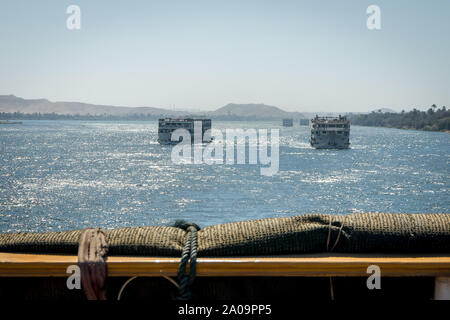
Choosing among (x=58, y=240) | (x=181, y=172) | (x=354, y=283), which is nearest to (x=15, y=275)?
(x=58, y=240)

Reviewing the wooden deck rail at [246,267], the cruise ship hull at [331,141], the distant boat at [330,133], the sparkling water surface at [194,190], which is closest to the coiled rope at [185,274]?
the wooden deck rail at [246,267]

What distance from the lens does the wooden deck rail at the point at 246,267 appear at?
8.11 ft

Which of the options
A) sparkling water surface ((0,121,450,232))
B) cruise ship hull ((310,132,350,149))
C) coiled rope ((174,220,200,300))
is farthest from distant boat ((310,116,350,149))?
coiled rope ((174,220,200,300))

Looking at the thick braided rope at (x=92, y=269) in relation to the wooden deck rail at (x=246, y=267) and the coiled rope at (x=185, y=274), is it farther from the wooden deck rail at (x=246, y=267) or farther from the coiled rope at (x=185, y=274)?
the coiled rope at (x=185, y=274)

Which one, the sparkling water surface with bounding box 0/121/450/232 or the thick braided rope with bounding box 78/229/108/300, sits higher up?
the thick braided rope with bounding box 78/229/108/300

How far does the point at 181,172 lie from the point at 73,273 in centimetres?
5851

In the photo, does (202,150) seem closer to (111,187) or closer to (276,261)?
(111,187)

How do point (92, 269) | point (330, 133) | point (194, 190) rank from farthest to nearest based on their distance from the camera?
1. point (330, 133)
2. point (194, 190)
3. point (92, 269)

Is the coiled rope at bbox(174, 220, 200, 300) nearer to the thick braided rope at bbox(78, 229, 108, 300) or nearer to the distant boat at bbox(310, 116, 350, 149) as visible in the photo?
the thick braided rope at bbox(78, 229, 108, 300)

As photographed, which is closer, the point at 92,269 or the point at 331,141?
the point at 92,269

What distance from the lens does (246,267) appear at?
2475 millimetres

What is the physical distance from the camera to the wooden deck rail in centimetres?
247

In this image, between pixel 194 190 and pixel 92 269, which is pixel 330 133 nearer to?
pixel 194 190

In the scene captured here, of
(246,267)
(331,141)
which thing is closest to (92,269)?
(246,267)
